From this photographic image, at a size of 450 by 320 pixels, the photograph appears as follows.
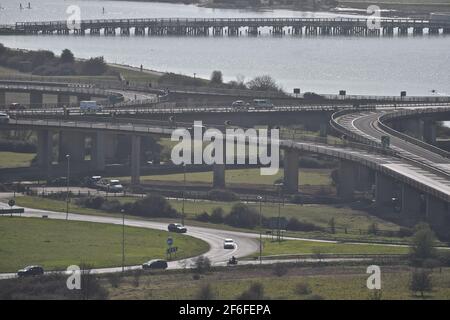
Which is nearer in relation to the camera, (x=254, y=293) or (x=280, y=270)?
(x=254, y=293)

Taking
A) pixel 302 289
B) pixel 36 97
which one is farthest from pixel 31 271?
pixel 36 97

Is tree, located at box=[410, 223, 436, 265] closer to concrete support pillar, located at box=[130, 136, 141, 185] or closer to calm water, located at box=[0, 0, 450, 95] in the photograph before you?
concrete support pillar, located at box=[130, 136, 141, 185]

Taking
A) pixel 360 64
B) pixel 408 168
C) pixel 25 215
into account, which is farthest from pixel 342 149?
pixel 360 64

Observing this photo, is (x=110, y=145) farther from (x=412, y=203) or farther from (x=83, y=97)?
(x=412, y=203)

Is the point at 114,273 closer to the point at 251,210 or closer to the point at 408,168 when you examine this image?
the point at 251,210

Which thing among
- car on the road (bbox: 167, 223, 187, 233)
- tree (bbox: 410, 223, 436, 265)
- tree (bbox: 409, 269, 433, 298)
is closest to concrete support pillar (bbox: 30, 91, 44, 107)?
car on the road (bbox: 167, 223, 187, 233)

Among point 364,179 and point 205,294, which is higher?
point 364,179

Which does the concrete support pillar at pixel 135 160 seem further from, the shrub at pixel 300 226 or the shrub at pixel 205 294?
the shrub at pixel 205 294
